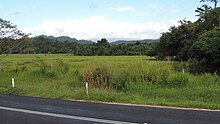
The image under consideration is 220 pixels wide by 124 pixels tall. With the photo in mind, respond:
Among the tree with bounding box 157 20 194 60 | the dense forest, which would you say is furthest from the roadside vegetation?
the tree with bounding box 157 20 194 60

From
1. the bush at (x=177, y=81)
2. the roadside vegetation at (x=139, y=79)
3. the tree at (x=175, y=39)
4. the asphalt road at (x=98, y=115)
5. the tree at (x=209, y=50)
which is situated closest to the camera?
the asphalt road at (x=98, y=115)

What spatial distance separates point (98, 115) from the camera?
1049cm

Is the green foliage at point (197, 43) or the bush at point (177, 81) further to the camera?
the green foliage at point (197, 43)

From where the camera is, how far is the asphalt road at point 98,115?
9512 millimetres

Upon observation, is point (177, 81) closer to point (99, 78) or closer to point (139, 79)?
point (139, 79)

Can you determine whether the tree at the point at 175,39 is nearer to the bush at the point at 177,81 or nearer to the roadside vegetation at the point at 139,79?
the roadside vegetation at the point at 139,79

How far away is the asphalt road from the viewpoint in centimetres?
951

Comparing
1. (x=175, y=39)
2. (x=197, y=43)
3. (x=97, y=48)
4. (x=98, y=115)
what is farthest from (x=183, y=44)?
(x=97, y=48)

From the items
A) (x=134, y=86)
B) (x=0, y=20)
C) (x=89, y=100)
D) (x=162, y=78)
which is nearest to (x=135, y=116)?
(x=89, y=100)

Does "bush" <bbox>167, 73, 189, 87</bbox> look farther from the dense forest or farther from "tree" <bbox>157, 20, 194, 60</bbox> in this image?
"tree" <bbox>157, 20, 194, 60</bbox>

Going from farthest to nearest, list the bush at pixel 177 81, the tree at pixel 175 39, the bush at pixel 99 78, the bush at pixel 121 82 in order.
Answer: the tree at pixel 175 39 → the bush at pixel 99 78 → the bush at pixel 177 81 → the bush at pixel 121 82

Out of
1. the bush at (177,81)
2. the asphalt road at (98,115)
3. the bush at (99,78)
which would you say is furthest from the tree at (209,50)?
the asphalt road at (98,115)

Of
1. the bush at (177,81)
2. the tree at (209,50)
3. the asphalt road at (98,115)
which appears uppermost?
the tree at (209,50)

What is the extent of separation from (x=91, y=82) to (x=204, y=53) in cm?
1013
